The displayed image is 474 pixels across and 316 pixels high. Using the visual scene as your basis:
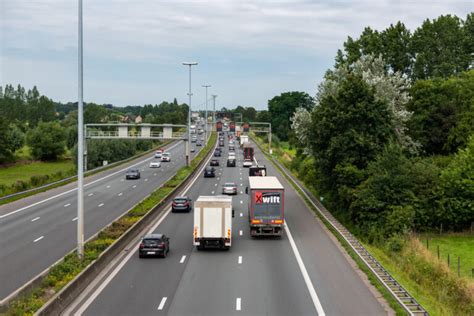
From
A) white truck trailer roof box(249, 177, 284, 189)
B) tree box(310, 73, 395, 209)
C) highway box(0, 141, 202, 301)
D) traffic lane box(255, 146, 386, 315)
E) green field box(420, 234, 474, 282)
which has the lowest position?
green field box(420, 234, 474, 282)

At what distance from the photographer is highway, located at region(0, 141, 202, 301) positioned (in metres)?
27.3

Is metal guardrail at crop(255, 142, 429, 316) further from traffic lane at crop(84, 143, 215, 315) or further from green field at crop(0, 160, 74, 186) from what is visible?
green field at crop(0, 160, 74, 186)

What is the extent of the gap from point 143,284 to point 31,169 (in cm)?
9098

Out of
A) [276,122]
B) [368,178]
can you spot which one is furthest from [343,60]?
[276,122]

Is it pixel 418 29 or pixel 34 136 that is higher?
pixel 418 29

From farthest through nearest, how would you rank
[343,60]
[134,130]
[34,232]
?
[134,130]
[343,60]
[34,232]

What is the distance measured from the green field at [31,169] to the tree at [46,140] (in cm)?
230

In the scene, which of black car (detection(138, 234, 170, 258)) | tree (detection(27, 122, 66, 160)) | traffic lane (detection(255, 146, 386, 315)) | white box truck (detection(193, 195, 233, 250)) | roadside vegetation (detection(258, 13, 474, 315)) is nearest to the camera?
traffic lane (detection(255, 146, 386, 315))

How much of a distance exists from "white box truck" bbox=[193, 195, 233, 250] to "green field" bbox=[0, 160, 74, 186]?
2553 inches

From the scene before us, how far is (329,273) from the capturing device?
26.2 m

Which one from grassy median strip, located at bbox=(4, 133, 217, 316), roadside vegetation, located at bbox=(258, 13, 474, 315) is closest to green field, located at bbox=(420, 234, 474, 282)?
roadside vegetation, located at bbox=(258, 13, 474, 315)

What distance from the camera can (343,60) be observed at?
3329 inches

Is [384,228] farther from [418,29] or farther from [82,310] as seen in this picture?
[418,29]

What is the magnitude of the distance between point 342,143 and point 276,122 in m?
154
